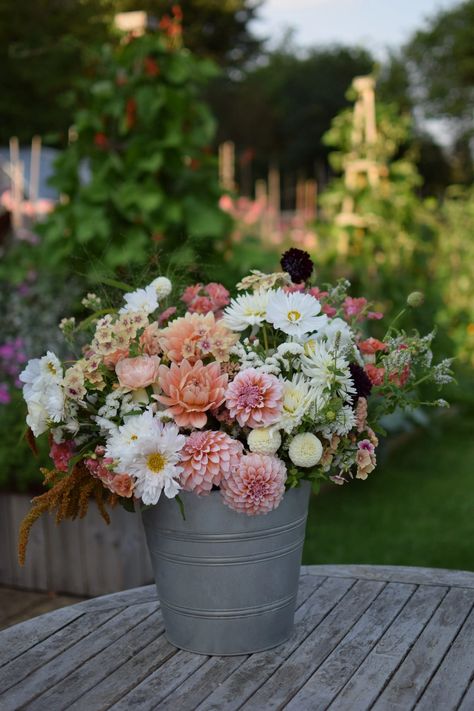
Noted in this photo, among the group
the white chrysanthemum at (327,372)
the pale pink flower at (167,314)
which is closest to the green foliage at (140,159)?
the pale pink flower at (167,314)

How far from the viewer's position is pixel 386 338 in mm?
1439

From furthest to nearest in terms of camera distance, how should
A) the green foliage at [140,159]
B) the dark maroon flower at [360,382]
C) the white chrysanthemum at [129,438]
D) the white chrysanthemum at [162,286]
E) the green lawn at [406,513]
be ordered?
the green foliage at [140,159] → the green lawn at [406,513] → the white chrysanthemum at [162,286] → the dark maroon flower at [360,382] → the white chrysanthemum at [129,438]

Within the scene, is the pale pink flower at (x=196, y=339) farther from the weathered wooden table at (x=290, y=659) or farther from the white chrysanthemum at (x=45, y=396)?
the weathered wooden table at (x=290, y=659)

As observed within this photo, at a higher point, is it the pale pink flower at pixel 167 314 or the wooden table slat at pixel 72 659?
the pale pink flower at pixel 167 314

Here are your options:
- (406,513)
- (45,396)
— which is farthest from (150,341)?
(406,513)

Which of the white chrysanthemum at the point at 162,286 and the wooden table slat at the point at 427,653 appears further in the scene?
the white chrysanthemum at the point at 162,286

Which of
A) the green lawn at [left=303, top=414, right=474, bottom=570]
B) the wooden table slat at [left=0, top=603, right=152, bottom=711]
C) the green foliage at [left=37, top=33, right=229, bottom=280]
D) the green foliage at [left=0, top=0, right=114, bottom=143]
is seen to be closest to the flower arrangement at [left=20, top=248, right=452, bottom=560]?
the wooden table slat at [left=0, top=603, right=152, bottom=711]

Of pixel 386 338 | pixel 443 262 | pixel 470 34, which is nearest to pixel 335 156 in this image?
pixel 443 262

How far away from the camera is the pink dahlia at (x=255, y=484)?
1.25 meters

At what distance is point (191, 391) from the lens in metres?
1.25

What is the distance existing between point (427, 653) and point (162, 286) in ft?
2.32

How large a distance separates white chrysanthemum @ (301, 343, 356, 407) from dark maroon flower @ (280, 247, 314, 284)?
0.61ft

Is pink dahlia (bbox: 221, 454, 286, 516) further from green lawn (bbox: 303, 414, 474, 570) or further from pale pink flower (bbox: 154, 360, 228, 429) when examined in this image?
green lawn (bbox: 303, 414, 474, 570)

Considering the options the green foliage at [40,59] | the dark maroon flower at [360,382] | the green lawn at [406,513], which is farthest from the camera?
the green foliage at [40,59]
